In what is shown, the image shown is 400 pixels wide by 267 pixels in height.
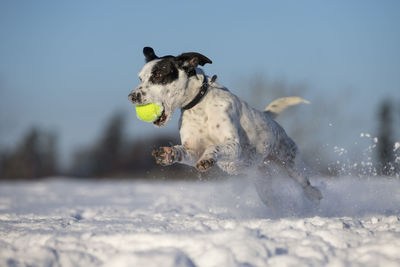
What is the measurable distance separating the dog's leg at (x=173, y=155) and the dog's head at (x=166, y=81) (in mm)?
340

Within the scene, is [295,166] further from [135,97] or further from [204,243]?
[204,243]

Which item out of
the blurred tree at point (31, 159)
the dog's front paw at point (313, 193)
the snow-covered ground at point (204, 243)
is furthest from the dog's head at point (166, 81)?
the blurred tree at point (31, 159)

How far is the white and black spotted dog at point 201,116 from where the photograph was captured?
14.0 ft

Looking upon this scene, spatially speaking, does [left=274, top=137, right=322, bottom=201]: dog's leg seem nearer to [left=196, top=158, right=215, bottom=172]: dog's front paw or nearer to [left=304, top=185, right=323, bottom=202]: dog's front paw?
[left=304, top=185, right=323, bottom=202]: dog's front paw

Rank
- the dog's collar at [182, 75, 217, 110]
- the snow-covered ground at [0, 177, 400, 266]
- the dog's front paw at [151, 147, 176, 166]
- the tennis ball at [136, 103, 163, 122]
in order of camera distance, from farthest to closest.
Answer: the dog's collar at [182, 75, 217, 110]
the tennis ball at [136, 103, 163, 122]
the dog's front paw at [151, 147, 176, 166]
the snow-covered ground at [0, 177, 400, 266]

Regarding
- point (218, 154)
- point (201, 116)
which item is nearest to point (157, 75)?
point (201, 116)

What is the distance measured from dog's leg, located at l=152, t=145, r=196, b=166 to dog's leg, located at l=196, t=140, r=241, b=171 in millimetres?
349

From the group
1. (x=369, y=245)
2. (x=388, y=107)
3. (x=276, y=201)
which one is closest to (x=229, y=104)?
(x=276, y=201)

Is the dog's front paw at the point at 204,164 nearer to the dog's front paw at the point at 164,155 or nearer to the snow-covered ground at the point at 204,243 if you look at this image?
the dog's front paw at the point at 164,155

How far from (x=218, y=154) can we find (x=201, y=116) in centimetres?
66

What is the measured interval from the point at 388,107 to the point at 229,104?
24.8 meters

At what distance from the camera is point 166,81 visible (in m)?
4.37

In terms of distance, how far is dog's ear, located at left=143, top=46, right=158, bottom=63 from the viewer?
481 cm

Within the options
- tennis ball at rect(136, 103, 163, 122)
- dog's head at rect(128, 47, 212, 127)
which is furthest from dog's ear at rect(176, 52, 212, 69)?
tennis ball at rect(136, 103, 163, 122)
